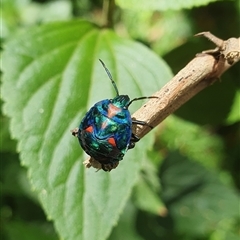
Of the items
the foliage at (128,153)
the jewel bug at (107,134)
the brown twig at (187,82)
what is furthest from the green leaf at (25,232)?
the brown twig at (187,82)

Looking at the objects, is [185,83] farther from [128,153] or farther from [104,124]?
[128,153]

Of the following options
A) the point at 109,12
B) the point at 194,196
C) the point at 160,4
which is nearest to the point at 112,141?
the point at 160,4

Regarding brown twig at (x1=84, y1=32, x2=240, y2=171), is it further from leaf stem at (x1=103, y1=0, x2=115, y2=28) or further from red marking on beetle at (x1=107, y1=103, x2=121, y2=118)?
leaf stem at (x1=103, y1=0, x2=115, y2=28)

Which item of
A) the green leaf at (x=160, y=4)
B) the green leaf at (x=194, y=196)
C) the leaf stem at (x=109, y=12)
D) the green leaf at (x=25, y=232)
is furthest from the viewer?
the green leaf at (x=194, y=196)

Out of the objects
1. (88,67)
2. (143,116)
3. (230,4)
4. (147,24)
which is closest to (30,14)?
(147,24)

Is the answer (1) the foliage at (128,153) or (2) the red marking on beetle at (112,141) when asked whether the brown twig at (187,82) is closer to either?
(2) the red marking on beetle at (112,141)

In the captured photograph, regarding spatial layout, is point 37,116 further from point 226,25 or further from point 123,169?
point 226,25

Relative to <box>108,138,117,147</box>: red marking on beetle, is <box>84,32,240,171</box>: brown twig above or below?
above

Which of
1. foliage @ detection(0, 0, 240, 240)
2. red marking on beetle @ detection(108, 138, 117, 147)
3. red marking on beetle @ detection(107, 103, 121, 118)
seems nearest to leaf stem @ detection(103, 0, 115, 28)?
foliage @ detection(0, 0, 240, 240)
